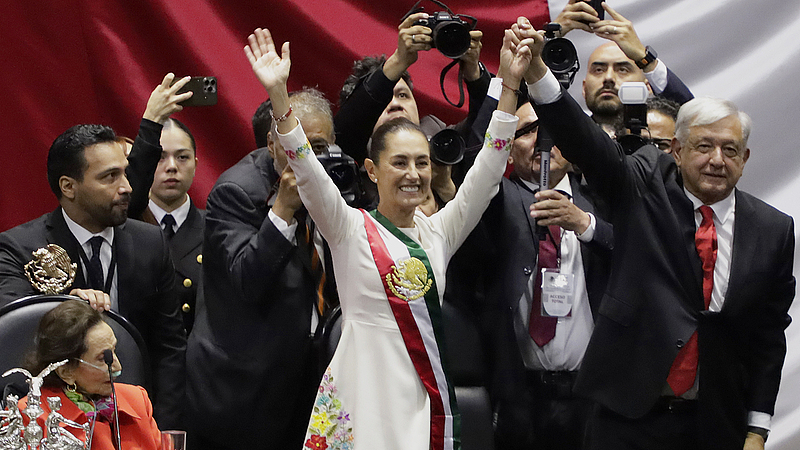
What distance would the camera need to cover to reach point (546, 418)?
10.8ft

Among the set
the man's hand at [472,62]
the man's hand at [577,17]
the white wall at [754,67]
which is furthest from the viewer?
the white wall at [754,67]

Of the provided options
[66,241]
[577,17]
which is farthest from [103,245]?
[577,17]

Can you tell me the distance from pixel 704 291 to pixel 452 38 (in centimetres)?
108

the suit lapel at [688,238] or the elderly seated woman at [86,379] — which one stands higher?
the suit lapel at [688,238]

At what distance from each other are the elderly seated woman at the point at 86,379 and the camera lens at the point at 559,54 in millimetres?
1437

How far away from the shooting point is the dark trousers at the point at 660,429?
9.23ft

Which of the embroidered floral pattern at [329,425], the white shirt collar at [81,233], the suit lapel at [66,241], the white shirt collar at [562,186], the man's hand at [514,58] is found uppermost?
the man's hand at [514,58]

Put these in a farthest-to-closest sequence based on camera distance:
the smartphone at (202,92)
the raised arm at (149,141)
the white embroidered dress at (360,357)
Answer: the smartphone at (202,92)
the raised arm at (149,141)
the white embroidered dress at (360,357)

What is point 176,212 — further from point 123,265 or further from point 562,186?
point 562,186

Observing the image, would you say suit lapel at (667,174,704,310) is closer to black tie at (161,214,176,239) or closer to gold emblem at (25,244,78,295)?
gold emblem at (25,244,78,295)

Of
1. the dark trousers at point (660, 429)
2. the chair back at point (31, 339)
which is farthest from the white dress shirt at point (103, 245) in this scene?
the dark trousers at point (660, 429)

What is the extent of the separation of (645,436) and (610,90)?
1566 mm

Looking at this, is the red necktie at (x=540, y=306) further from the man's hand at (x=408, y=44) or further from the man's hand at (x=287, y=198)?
the man's hand at (x=287, y=198)

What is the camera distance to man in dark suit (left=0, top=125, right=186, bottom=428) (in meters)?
3.18
